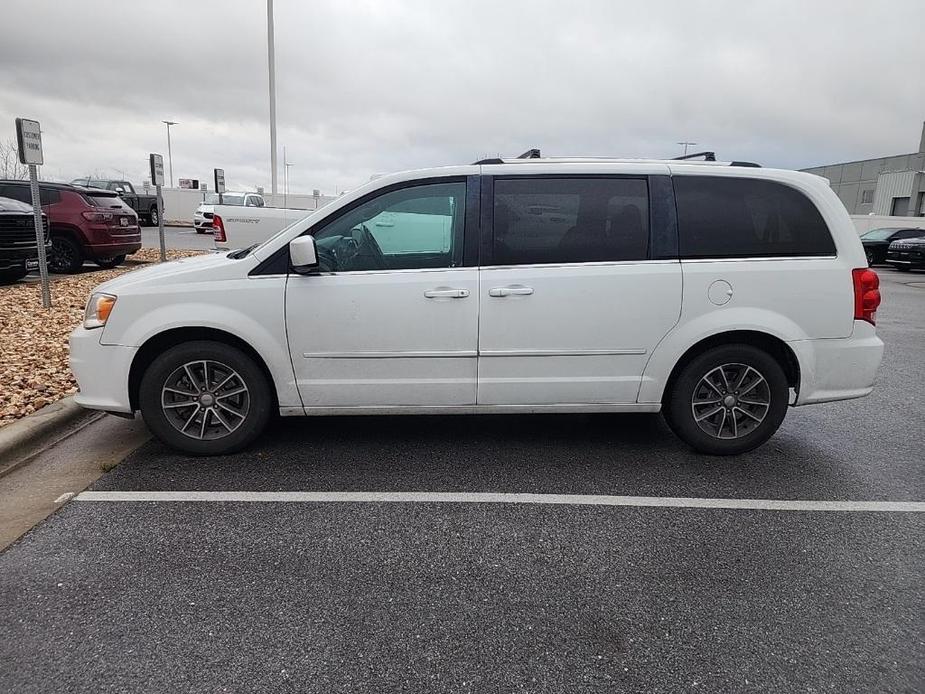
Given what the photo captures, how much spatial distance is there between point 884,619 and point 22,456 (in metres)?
4.86

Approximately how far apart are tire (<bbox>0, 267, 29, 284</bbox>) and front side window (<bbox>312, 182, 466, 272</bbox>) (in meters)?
9.85

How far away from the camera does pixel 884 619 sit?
8.60ft

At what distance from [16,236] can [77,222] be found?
1934 millimetres

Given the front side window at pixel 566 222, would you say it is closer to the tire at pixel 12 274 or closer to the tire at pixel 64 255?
the tire at pixel 12 274

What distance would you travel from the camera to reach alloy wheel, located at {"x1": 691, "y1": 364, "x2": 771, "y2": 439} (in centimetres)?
428

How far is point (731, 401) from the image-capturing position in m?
4.30

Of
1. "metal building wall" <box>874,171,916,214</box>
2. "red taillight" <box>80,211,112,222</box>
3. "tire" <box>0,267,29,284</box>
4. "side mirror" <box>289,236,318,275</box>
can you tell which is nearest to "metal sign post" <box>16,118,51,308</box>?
"tire" <box>0,267,29,284</box>

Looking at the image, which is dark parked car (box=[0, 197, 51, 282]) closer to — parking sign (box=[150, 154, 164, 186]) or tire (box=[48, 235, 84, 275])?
tire (box=[48, 235, 84, 275])

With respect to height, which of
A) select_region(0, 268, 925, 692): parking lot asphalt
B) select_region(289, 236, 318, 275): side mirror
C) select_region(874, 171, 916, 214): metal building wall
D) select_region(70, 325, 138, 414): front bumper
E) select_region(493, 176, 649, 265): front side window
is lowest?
select_region(0, 268, 925, 692): parking lot asphalt

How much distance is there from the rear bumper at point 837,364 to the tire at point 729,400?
0.15m

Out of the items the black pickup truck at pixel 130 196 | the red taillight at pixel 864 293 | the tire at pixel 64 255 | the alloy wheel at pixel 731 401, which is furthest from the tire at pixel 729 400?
the black pickup truck at pixel 130 196

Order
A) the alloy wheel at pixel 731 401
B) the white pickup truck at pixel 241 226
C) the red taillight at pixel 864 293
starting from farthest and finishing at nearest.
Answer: the white pickup truck at pixel 241 226
the alloy wheel at pixel 731 401
the red taillight at pixel 864 293

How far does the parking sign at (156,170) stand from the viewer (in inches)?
519

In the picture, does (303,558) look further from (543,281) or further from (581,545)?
(543,281)
